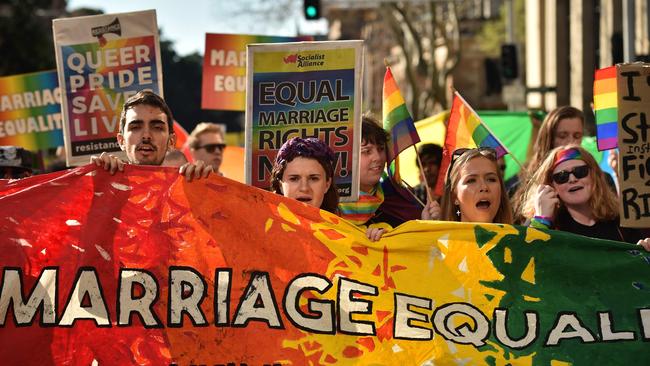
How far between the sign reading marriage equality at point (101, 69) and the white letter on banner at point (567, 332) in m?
3.36

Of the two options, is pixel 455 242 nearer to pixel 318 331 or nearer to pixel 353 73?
pixel 318 331

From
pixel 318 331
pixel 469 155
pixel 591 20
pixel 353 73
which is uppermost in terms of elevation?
pixel 591 20

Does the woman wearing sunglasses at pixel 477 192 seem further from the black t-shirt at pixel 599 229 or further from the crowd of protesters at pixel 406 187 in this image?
the black t-shirt at pixel 599 229

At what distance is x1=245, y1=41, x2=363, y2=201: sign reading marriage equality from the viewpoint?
685 cm

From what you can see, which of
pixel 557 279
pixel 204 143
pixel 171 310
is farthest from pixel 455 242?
pixel 204 143

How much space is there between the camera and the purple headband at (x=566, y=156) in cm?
665

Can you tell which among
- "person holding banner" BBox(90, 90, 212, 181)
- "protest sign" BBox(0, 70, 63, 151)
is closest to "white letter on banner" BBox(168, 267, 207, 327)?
"person holding banner" BBox(90, 90, 212, 181)

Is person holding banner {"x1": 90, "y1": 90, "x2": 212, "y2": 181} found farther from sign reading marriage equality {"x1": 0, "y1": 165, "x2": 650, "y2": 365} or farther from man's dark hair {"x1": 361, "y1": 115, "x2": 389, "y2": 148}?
man's dark hair {"x1": 361, "y1": 115, "x2": 389, "y2": 148}

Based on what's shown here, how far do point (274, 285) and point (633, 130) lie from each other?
1.75 meters

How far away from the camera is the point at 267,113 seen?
691cm

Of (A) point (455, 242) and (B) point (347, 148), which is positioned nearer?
(A) point (455, 242)

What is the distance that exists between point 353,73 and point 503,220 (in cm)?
118

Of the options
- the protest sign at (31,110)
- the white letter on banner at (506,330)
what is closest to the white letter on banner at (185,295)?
the white letter on banner at (506,330)

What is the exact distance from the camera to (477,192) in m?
6.26
